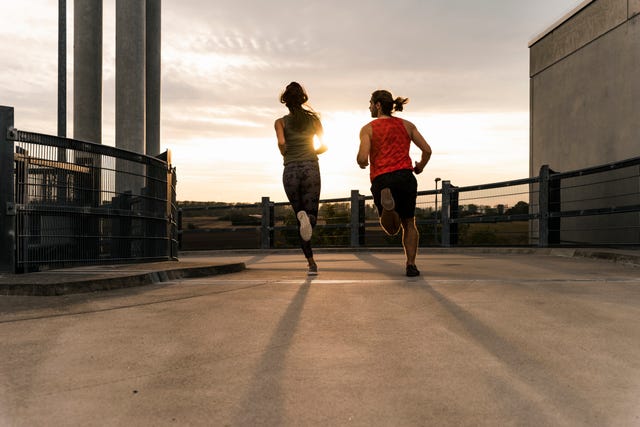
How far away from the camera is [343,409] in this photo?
2.18 m

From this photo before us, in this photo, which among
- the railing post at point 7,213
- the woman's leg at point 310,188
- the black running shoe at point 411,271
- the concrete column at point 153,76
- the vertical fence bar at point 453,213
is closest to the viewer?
the railing post at point 7,213

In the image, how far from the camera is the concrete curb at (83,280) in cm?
471

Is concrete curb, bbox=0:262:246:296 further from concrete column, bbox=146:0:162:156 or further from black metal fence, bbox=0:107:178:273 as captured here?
concrete column, bbox=146:0:162:156

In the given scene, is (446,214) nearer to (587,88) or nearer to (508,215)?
(508,215)

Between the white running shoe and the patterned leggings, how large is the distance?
8 cm

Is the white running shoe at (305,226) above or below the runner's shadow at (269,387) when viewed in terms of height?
above

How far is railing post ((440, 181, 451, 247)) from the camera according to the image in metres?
13.7

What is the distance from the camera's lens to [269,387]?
241 centimetres

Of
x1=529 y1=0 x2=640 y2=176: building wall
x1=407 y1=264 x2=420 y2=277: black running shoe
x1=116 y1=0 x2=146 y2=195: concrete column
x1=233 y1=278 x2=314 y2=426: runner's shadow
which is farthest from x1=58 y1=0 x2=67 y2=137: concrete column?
x1=529 y1=0 x2=640 y2=176: building wall

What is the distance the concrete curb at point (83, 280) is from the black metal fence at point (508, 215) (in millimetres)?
6728

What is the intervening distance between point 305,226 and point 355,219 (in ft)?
30.2

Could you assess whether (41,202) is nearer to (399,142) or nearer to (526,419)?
(399,142)

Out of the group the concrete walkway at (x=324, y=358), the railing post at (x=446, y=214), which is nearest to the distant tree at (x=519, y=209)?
the railing post at (x=446, y=214)

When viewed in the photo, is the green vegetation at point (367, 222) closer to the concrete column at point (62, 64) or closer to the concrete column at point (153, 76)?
the concrete column at point (153, 76)
